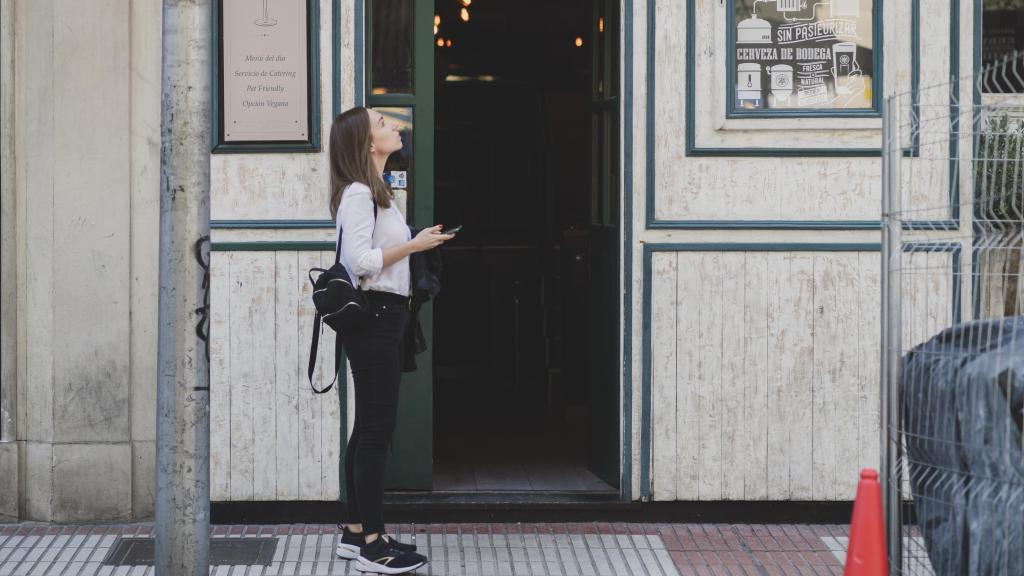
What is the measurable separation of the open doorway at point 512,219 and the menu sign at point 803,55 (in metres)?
2.43

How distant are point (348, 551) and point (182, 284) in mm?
1830

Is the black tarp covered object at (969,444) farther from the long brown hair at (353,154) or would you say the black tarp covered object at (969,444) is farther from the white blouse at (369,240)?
the long brown hair at (353,154)

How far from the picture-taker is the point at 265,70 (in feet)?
20.3

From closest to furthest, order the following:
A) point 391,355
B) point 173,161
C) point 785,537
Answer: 1. point 173,161
2. point 391,355
3. point 785,537

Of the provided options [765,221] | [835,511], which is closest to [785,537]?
[835,511]

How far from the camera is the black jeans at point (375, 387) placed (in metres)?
5.22

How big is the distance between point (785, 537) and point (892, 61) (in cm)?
244

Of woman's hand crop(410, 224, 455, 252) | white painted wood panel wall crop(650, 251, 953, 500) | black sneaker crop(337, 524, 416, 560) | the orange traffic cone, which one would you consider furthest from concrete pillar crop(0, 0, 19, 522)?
the orange traffic cone

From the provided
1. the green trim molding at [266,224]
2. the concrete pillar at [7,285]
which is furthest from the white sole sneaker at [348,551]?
the concrete pillar at [7,285]

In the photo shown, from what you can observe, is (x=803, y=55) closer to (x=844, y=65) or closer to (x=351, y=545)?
(x=844, y=65)

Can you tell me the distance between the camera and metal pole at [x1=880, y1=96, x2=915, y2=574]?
4090mm

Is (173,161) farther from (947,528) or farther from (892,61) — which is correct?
(892,61)

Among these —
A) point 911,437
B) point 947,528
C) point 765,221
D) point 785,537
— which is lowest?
point 785,537

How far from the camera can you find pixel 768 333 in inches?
246
